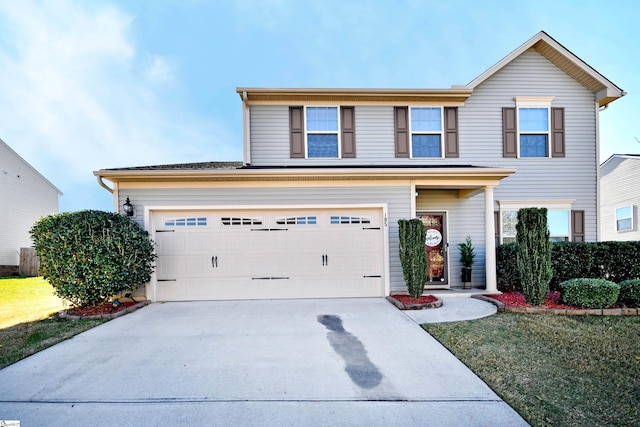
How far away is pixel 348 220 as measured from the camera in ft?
24.4

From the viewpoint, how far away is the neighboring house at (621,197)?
12.7 meters

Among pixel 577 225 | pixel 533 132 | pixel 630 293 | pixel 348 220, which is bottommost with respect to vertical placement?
pixel 630 293

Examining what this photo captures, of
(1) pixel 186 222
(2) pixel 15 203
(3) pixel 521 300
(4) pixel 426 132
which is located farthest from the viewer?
(2) pixel 15 203

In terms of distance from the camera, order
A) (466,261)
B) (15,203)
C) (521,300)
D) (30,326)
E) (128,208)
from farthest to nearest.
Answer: (15,203), (466,261), (128,208), (521,300), (30,326)

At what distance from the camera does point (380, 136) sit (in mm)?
9039

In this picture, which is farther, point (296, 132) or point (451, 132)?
point (451, 132)

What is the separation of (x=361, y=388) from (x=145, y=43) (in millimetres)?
51896

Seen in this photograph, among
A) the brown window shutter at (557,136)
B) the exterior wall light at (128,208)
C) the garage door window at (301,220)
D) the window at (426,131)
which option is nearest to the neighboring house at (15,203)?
the exterior wall light at (128,208)

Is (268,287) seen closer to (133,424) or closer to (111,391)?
(111,391)

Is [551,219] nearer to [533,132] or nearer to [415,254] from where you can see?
[533,132]

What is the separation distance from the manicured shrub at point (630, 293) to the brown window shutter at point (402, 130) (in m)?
5.54

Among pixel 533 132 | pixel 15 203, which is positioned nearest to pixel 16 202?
pixel 15 203

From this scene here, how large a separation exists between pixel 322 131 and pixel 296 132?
76cm

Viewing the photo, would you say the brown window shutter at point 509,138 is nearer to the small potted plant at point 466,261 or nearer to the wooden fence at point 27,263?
the small potted plant at point 466,261
